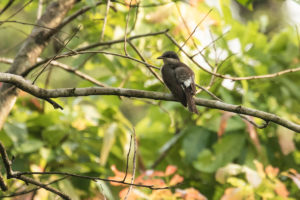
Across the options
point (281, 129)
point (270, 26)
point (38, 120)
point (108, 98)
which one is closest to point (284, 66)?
point (281, 129)

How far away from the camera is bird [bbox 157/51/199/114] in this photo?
3266 mm

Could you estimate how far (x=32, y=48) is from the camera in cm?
315

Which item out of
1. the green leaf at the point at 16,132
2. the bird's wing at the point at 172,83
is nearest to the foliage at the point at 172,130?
the green leaf at the point at 16,132

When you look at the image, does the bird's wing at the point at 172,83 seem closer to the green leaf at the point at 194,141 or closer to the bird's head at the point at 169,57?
the bird's head at the point at 169,57

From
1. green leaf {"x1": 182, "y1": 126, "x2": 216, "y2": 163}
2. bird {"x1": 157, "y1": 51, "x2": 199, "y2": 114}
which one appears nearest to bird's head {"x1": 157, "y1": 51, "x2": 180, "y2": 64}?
bird {"x1": 157, "y1": 51, "x2": 199, "y2": 114}

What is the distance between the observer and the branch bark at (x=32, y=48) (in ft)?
9.44

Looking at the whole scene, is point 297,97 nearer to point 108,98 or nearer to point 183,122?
point 183,122

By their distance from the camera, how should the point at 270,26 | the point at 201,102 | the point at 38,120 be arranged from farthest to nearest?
the point at 270,26, the point at 38,120, the point at 201,102

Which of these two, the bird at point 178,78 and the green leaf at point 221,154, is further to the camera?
the green leaf at point 221,154

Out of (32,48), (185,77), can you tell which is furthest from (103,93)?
Result: (185,77)

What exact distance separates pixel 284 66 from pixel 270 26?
1213 cm

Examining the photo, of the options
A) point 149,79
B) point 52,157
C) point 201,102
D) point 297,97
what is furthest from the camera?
point 297,97

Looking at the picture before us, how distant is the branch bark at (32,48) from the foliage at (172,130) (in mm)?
236

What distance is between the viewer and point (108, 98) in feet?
12.7
